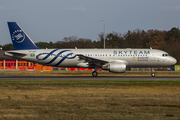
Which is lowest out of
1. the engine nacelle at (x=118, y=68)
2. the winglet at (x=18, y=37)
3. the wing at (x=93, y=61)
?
the engine nacelle at (x=118, y=68)

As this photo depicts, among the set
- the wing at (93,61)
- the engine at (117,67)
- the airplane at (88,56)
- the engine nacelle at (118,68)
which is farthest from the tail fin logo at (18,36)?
the engine nacelle at (118,68)

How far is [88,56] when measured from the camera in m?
37.6

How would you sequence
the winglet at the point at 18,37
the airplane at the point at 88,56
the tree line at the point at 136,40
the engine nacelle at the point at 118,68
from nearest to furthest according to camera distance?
the engine nacelle at the point at 118,68 → the airplane at the point at 88,56 → the winglet at the point at 18,37 → the tree line at the point at 136,40

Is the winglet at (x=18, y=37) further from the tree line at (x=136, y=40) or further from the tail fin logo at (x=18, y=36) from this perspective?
the tree line at (x=136, y=40)

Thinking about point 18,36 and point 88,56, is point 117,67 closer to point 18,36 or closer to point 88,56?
point 88,56

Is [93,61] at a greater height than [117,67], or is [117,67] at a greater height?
[93,61]

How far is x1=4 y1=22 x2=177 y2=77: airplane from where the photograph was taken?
36844 millimetres

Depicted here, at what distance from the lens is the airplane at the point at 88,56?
→ 36.8m

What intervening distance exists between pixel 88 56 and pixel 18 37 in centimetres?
1161

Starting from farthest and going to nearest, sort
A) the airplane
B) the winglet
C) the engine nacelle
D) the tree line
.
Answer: the tree line → the winglet → the airplane → the engine nacelle

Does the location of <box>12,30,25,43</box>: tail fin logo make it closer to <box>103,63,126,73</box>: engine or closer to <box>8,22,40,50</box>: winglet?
<box>8,22,40,50</box>: winglet

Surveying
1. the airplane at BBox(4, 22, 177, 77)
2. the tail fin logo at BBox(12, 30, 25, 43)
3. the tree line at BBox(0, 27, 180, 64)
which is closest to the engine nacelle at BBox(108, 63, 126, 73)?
Answer: the airplane at BBox(4, 22, 177, 77)

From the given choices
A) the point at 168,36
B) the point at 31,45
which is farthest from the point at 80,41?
the point at 31,45

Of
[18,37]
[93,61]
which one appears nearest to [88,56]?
[93,61]
